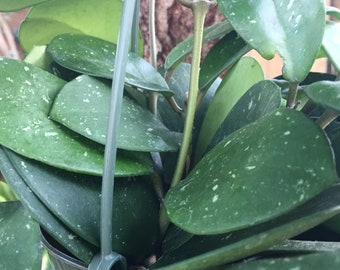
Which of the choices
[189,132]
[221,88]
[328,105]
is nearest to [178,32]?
[221,88]

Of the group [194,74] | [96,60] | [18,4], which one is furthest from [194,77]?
[18,4]

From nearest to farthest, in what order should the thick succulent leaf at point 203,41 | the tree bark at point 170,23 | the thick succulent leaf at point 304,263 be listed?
the thick succulent leaf at point 304,263 < the thick succulent leaf at point 203,41 < the tree bark at point 170,23

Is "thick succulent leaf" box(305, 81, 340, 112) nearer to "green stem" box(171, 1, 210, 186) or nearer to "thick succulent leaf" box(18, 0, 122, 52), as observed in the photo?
"green stem" box(171, 1, 210, 186)

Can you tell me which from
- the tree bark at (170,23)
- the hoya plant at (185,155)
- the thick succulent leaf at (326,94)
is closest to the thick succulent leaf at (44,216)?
the hoya plant at (185,155)

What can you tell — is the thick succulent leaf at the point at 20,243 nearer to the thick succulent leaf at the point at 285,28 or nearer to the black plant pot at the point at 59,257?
the black plant pot at the point at 59,257

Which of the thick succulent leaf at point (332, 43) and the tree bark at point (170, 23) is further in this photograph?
the tree bark at point (170, 23)

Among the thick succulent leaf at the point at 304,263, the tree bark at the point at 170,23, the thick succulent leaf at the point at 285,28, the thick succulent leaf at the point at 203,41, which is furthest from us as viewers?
the tree bark at the point at 170,23

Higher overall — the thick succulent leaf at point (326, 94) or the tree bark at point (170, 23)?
the thick succulent leaf at point (326, 94)

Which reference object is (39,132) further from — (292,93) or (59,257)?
(292,93)
